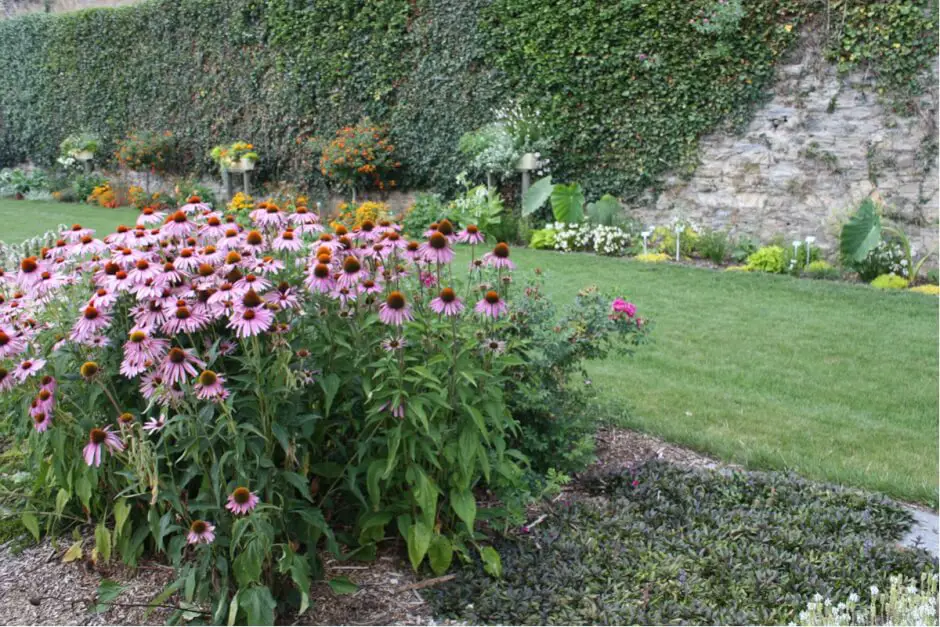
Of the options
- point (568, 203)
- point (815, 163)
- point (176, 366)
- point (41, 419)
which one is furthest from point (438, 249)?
point (568, 203)

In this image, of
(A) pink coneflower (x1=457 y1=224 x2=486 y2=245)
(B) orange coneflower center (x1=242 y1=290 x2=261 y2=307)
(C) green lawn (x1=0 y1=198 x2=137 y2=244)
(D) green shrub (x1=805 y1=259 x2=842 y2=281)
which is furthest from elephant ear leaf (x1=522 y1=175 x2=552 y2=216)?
(B) orange coneflower center (x1=242 y1=290 x2=261 y2=307)

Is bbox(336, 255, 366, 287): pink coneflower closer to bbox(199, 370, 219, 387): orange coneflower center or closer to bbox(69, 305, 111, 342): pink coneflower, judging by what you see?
bbox(199, 370, 219, 387): orange coneflower center

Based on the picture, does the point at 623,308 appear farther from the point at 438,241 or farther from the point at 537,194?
the point at 537,194

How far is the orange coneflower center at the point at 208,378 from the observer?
6.42ft

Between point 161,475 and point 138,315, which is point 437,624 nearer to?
point 161,475

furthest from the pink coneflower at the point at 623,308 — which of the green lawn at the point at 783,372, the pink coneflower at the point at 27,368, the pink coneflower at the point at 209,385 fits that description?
the pink coneflower at the point at 27,368

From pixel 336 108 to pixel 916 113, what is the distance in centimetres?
743

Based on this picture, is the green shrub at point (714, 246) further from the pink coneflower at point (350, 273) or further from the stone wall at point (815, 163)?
the pink coneflower at point (350, 273)

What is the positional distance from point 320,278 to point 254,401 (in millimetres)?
386

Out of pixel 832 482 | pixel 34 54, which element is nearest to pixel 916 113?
pixel 832 482

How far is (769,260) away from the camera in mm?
7531

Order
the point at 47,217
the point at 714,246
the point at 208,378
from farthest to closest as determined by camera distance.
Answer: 1. the point at 47,217
2. the point at 714,246
3. the point at 208,378

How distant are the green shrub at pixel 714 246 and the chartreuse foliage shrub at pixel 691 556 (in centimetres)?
499

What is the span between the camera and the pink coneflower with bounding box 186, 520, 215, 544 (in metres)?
1.97
